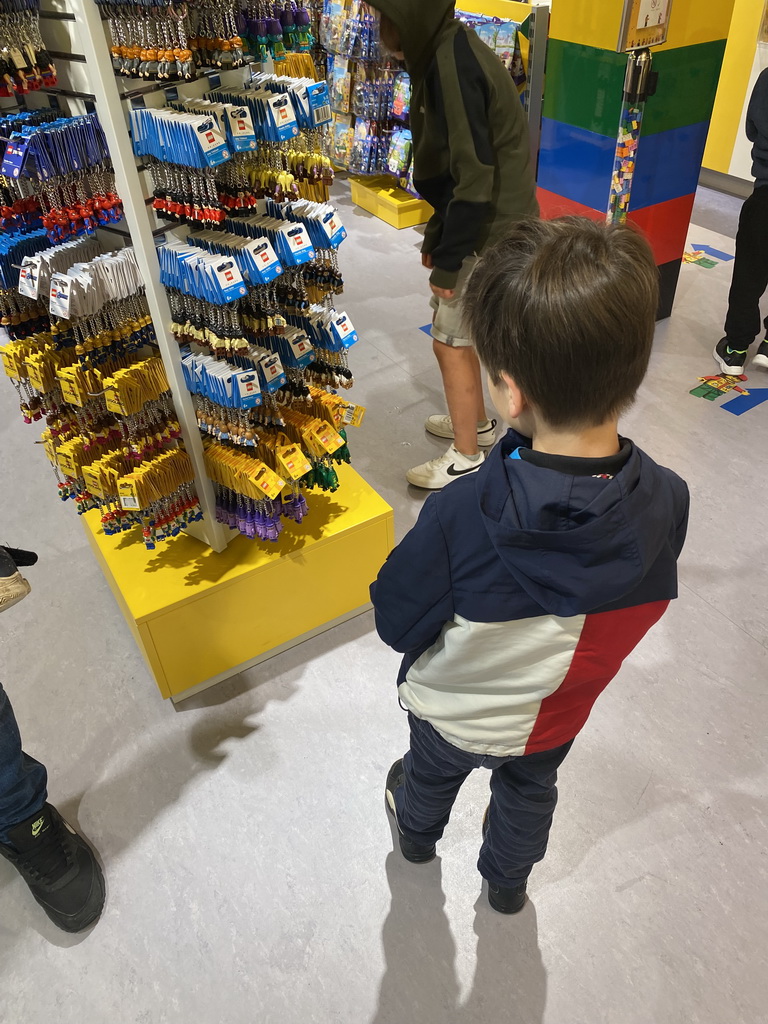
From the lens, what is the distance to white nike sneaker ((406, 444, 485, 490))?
2.73 meters

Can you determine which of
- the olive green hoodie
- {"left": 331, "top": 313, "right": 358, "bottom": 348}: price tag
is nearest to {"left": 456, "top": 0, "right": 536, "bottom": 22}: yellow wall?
the olive green hoodie

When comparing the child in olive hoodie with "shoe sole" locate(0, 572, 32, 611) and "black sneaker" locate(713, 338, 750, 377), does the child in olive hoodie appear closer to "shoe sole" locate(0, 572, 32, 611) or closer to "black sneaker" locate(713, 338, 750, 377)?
"shoe sole" locate(0, 572, 32, 611)

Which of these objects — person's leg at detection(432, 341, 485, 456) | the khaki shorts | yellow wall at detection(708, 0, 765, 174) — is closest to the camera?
the khaki shorts

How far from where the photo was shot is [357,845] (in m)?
1.78

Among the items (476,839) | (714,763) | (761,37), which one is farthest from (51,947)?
(761,37)

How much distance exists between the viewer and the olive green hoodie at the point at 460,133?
200cm

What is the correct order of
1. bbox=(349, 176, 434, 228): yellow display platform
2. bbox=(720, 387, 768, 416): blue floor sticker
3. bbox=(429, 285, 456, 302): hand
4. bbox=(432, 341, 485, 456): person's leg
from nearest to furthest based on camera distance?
1. bbox=(429, 285, 456, 302): hand
2. bbox=(432, 341, 485, 456): person's leg
3. bbox=(720, 387, 768, 416): blue floor sticker
4. bbox=(349, 176, 434, 228): yellow display platform

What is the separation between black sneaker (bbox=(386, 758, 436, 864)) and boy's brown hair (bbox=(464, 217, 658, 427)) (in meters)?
1.12

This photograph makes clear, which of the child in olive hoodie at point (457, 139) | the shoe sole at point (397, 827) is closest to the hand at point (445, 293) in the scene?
the child in olive hoodie at point (457, 139)

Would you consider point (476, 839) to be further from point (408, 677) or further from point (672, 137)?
point (672, 137)

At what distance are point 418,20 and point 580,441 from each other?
154 cm

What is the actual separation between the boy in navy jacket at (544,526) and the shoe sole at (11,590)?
0.68 m

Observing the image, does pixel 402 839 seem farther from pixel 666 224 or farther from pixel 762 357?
pixel 666 224

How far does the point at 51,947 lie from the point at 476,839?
0.94m
